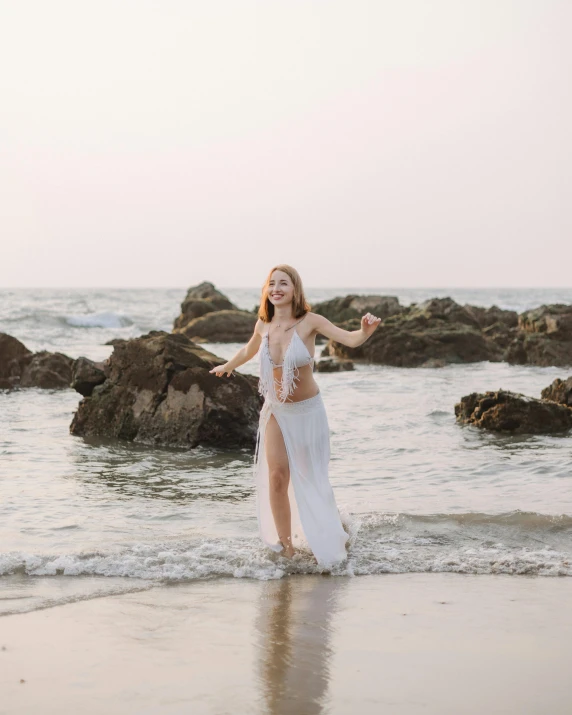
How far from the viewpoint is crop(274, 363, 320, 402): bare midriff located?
646 cm

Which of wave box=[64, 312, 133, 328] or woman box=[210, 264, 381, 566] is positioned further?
wave box=[64, 312, 133, 328]

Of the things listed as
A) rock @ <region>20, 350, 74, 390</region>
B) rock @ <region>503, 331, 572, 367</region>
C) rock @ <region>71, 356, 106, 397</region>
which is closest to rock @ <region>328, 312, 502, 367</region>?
rock @ <region>503, 331, 572, 367</region>

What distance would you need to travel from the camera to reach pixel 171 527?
24.6ft

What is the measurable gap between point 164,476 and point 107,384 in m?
3.07

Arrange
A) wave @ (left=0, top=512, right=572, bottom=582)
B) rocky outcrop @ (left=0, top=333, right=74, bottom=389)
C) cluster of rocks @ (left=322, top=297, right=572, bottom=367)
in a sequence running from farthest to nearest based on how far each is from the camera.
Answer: cluster of rocks @ (left=322, top=297, right=572, bottom=367), rocky outcrop @ (left=0, top=333, right=74, bottom=389), wave @ (left=0, top=512, right=572, bottom=582)

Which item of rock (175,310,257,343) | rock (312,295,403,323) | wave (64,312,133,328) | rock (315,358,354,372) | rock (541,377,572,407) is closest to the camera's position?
rock (541,377,572,407)

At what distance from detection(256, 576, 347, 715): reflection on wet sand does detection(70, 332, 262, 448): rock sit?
5.61 meters

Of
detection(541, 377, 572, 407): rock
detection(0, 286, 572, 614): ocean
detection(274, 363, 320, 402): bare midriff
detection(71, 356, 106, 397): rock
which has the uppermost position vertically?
detection(274, 363, 320, 402): bare midriff

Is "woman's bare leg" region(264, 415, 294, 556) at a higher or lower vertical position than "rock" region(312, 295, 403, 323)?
lower

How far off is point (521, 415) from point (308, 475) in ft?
22.7

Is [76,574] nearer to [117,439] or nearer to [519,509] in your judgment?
[519,509]

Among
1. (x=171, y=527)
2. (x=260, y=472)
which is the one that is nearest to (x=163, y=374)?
(x=171, y=527)

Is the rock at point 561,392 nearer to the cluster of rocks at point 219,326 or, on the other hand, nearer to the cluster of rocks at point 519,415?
the cluster of rocks at point 519,415

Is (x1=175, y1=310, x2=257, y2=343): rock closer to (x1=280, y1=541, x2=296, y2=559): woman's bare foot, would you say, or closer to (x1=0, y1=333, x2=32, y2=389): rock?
(x1=0, y1=333, x2=32, y2=389): rock
